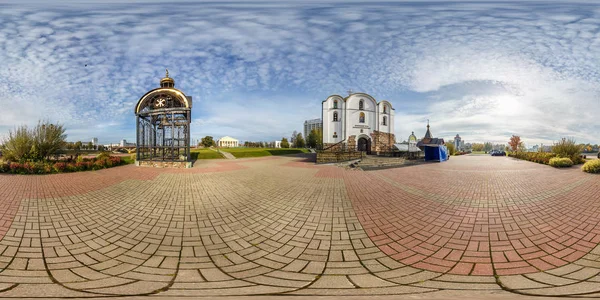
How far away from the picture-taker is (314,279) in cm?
272

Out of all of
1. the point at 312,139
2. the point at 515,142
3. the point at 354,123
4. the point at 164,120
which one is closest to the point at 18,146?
the point at 164,120

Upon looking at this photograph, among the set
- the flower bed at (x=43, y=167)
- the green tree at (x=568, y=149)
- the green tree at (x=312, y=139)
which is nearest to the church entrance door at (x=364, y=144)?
the green tree at (x=568, y=149)

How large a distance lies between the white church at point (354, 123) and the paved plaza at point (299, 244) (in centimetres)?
1808

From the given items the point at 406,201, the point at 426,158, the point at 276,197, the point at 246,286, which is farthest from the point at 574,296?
the point at 426,158

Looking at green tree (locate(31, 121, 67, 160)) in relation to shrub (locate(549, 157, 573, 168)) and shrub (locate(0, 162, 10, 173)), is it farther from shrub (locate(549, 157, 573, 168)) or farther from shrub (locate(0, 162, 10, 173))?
shrub (locate(549, 157, 573, 168))

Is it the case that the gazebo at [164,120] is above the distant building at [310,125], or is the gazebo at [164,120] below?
below

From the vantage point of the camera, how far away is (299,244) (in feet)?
11.3

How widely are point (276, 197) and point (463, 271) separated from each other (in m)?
3.80

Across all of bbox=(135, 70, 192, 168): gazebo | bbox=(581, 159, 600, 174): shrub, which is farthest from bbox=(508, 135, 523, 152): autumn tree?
bbox=(135, 70, 192, 168): gazebo

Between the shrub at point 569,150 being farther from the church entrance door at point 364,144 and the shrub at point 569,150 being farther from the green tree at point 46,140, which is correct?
the green tree at point 46,140

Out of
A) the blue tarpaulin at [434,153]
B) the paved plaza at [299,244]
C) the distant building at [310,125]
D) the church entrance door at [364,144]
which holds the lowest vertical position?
the paved plaza at [299,244]

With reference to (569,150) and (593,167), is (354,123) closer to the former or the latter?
(569,150)

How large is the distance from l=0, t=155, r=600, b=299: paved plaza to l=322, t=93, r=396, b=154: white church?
18078 millimetres

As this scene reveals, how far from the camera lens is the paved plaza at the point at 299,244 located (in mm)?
2613
